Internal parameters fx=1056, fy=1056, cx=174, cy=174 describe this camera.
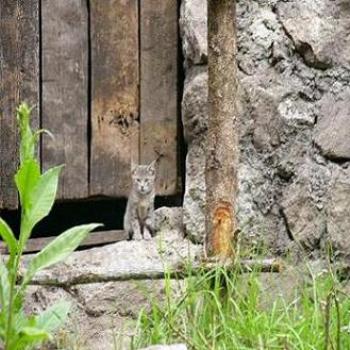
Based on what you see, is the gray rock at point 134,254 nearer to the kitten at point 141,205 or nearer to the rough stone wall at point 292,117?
the kitten at point 141,205

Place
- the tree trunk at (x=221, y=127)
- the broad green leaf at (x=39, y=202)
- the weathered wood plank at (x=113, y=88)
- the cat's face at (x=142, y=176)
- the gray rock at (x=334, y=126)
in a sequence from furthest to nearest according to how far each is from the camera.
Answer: the weathered wood plank at (x=113, y=88) < the cat's face at (x=142, y=176) < the gray rock at (x=334, y=126) < the tree trunk at (x=221, y=127) < the broad green leaf at (x=39, y=202)

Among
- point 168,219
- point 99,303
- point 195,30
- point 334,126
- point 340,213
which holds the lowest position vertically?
point 99,303

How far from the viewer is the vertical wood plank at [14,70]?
4266 mm

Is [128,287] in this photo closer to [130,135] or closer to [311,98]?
[130,135]

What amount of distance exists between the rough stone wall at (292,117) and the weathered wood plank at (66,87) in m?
0.49

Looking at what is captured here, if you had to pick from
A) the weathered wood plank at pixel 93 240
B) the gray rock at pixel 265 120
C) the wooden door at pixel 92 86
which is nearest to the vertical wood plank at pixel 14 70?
the wooden door at pixel 92 86

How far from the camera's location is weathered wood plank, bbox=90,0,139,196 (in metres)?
4.38

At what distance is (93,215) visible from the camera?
5.00 metres

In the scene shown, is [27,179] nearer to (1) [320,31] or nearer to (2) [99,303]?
(2) [99,303]

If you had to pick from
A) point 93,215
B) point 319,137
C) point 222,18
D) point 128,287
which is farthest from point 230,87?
point 93,215

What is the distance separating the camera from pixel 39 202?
6.31 feet

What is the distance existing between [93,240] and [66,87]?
26.0 inches

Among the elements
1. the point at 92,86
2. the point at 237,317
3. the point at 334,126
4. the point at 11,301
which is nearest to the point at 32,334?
the point at 11,301

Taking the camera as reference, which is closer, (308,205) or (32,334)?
(32,334)
